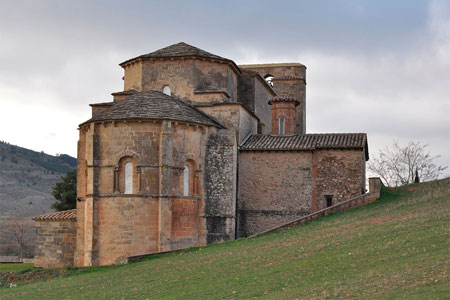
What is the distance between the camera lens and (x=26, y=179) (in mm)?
94938

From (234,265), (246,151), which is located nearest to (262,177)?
(246,151)

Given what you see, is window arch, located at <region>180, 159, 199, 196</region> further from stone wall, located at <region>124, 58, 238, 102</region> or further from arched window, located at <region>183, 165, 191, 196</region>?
stone wall, located at <region>124, 58, 238, 102</region>

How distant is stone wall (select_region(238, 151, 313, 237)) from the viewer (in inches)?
1071

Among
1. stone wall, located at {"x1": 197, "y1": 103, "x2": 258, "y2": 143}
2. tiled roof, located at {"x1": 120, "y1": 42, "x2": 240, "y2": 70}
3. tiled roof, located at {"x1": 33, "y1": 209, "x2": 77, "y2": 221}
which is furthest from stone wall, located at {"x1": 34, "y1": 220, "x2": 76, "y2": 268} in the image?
tiled roof, located at {"x1": 120, "y1": 42, "x2": 240, "y2": 70}

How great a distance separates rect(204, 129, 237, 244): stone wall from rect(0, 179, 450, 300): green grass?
2.63 m

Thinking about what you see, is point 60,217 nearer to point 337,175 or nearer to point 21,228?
point 337,175

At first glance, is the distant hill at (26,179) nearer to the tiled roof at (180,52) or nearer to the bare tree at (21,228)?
the bare tree at (21,228)

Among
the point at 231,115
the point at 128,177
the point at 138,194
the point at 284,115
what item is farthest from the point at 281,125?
the point at 138,194

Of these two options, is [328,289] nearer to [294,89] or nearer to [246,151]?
[246,151]

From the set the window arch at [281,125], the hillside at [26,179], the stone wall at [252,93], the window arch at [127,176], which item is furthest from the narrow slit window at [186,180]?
the hillside at [26,179]

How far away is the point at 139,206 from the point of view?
24.0 meters

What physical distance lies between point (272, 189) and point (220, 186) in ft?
9.44

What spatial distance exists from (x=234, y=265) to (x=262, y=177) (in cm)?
1068

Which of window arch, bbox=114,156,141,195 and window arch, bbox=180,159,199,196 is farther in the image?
window arch, bbox=180,159,199,196
